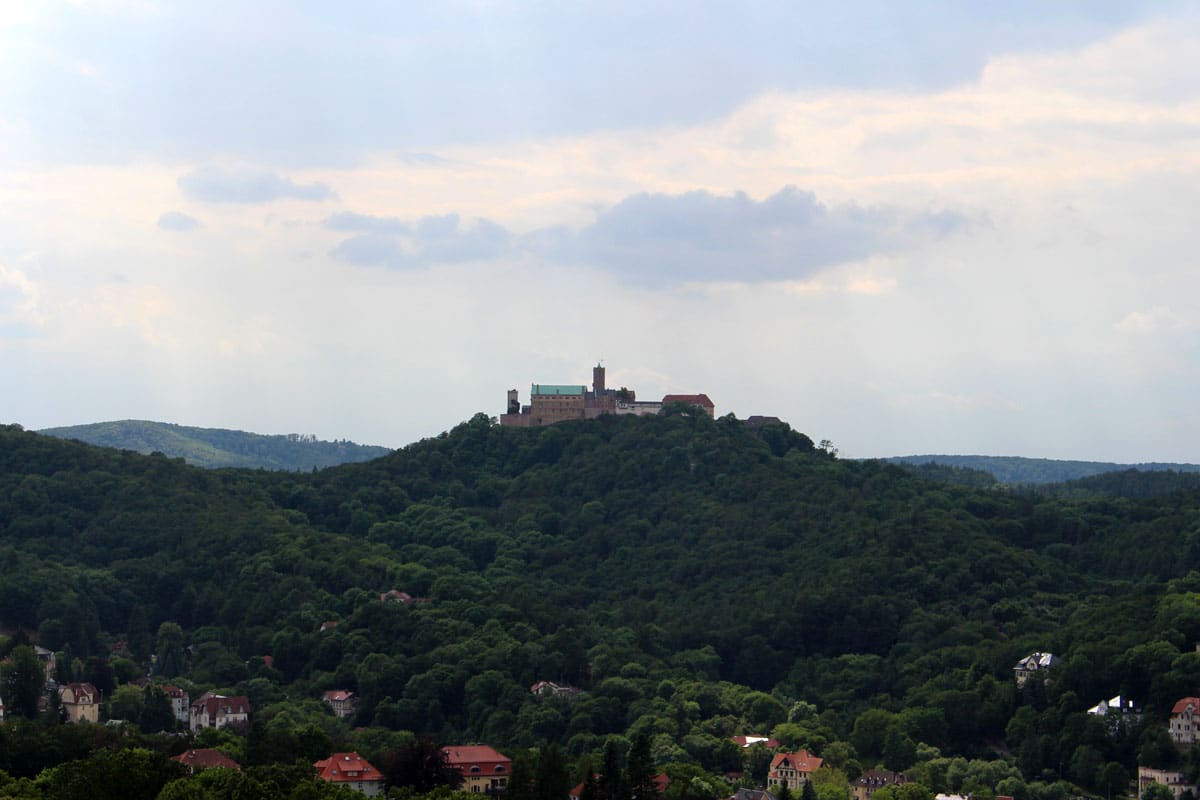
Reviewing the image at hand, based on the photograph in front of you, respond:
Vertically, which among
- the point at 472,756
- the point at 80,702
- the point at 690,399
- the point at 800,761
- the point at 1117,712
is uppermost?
the point at 690,399

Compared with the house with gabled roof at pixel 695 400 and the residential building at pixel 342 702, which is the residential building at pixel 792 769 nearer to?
the residential building at pixel 342 702

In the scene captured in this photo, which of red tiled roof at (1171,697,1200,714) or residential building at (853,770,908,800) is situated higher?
red tiled roof at (1171,697,1200,714)

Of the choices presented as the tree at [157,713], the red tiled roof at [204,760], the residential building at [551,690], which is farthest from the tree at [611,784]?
the residential building at [551,690]

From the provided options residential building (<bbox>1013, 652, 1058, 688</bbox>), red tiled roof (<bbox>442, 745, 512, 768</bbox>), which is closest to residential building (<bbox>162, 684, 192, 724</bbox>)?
red tiled roof (<bbox>442, 745, 512, 768</bbox>)

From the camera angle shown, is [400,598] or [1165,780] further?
[400,598]

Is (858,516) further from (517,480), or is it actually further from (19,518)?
(19,518)

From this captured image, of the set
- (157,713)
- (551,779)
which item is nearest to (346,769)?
(551,779)

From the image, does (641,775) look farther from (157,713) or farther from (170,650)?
(170,650)

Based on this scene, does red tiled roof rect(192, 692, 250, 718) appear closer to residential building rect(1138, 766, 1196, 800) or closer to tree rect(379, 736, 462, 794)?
tree rect(379, 736, 462, 794)
